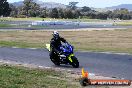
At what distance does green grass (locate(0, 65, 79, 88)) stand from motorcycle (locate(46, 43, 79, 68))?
2131 millimetres

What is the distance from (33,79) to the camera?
12.6m

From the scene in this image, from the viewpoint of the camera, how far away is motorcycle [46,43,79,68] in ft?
55.3

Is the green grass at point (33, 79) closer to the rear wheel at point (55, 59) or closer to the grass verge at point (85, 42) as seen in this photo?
the rear wheel at point (55, 59)

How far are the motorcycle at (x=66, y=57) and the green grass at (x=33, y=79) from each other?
2131mm

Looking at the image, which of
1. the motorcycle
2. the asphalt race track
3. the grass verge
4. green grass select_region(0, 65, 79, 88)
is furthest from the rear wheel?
the grass verge

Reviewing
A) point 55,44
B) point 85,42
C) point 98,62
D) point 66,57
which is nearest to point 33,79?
point 66,57

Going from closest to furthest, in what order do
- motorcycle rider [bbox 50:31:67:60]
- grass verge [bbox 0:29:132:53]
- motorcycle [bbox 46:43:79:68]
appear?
motorcycle [bbox 46:43:79:68] → motorcycle rider [bbox 50:31:67:60] → grass verge [bbox 0:29:132:53]

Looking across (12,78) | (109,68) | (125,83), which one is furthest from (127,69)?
(12,78)

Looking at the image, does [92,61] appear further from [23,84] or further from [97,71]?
[23,84]

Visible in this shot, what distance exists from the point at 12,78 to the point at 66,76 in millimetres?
2126

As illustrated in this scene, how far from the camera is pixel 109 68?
16234 millimetres

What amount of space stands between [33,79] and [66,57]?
4.62 meters

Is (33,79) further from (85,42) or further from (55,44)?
(85,42)

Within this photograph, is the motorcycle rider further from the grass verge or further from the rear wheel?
the grass verge
